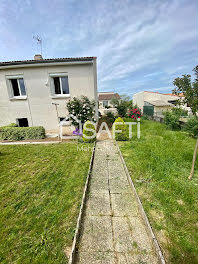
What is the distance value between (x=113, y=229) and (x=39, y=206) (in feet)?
6.01

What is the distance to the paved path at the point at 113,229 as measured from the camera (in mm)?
1790

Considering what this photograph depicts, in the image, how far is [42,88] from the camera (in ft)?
30.5

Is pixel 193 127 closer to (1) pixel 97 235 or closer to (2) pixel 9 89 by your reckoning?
(1) pixel 97 235

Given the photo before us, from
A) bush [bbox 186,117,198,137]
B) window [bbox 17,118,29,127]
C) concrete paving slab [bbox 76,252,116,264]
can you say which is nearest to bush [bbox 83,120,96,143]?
concrete paving slab [bbox 76,252,116,264]

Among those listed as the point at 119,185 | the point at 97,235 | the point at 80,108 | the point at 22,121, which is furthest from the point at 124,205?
the point at 22,121

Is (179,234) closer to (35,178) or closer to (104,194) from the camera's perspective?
(104,194)

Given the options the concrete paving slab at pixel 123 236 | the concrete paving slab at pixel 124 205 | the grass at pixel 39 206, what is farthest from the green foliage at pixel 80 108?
the concrete paving slab at pixel 123 236

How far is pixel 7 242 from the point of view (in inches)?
78.7

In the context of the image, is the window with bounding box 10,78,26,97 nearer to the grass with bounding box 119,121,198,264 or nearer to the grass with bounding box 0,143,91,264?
the grass with bounding box 0,143,91,264

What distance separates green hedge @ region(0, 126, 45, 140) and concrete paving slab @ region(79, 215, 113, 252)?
7633mm

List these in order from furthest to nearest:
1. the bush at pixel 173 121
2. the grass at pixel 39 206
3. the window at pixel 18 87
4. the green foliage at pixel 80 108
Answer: the bush at pixel 173 121 < the window at pixel 18 87 < the green foliage at pixel 80 108 < the grass at pixel 39 206

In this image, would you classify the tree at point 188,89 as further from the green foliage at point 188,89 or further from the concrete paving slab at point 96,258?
the concrete paving slab at point 96,258

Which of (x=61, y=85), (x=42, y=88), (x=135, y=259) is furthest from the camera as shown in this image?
(x=61, y=85)

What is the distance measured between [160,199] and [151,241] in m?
1.08
